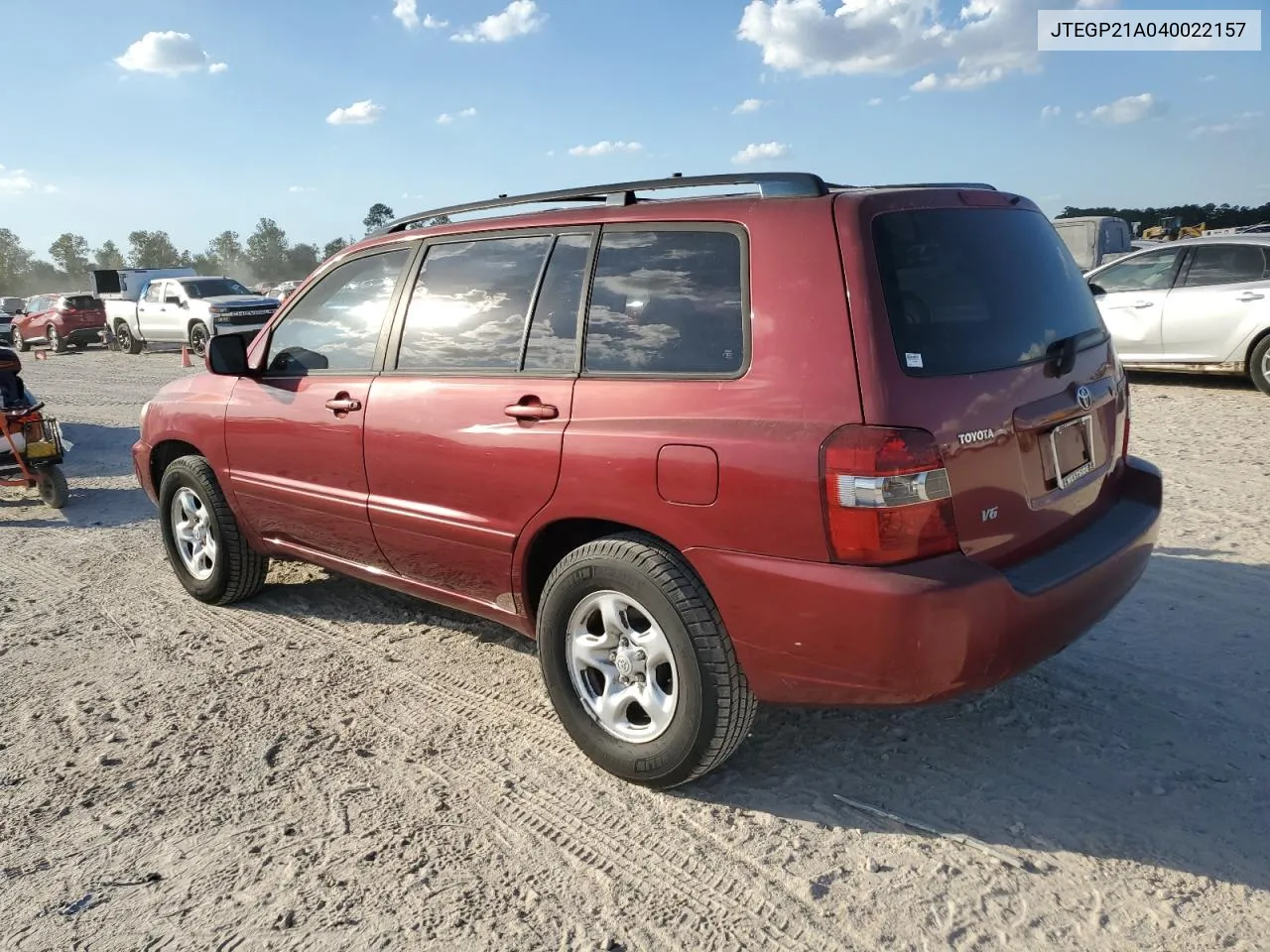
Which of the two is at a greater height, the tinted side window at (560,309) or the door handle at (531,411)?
the tinted side window at (560,309)

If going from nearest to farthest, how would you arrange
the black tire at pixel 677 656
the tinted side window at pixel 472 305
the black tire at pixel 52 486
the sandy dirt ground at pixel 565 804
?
1. the sandy dirt ground at pixel 565 804
2. the black tire at pixel 677 656
3. the tinted side window at pixel 472 305
4. the black tire at pixel 52 486

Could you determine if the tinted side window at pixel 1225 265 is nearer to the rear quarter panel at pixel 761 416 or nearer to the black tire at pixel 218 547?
the rear quarter panel at pixel 761 416

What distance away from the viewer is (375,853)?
2.79 meters

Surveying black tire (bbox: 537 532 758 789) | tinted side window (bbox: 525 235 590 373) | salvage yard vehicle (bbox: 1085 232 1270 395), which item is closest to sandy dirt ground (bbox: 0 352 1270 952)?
black tire (bbox: 537 532 758 789)

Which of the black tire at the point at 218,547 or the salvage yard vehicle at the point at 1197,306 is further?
the salvage yard vehicle at the point at 1197,306

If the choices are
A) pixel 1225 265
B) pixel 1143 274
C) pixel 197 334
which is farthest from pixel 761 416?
pixel 197 334

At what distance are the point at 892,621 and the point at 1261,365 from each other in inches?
357

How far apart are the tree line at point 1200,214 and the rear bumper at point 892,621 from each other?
111ft

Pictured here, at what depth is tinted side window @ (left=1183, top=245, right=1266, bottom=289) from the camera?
9.83m

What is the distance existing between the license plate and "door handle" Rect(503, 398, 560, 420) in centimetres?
157

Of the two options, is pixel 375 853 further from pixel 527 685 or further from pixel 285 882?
pixel 527 685

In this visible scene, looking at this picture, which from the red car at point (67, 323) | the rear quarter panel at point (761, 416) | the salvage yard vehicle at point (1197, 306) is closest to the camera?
the rear quarter panel at point (761, 416)

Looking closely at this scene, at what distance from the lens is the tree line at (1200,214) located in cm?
3456

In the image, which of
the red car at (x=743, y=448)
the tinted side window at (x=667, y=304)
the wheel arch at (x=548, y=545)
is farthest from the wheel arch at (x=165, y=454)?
the tinted side window at (x=667, y=304)
